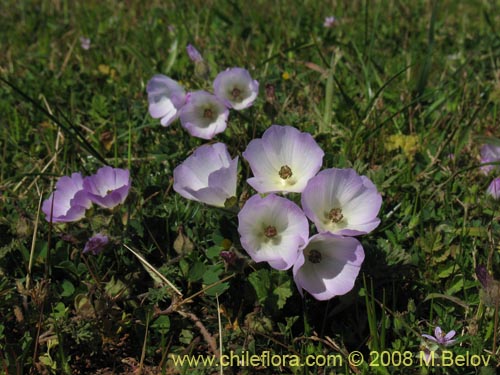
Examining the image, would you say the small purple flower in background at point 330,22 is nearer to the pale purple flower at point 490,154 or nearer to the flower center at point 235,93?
the flower center at point 235,93

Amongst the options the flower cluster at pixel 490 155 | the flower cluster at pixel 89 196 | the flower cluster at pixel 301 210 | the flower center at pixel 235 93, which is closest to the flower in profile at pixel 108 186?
the flower cluster at pixel 89 196

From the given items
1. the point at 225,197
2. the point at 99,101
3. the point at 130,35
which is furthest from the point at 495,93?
the point at 130,35

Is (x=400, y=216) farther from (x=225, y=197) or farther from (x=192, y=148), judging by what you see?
(x=192, y=148)

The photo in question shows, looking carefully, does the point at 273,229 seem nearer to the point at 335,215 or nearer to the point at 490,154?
the point at 335,215

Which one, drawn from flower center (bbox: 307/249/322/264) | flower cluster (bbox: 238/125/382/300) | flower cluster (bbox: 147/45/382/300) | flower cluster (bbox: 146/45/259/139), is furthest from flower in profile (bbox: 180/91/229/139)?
flower center (bbox: 307/249/322/264)

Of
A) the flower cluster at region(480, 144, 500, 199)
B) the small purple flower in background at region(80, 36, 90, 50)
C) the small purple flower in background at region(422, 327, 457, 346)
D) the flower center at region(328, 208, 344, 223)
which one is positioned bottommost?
the small purple flower in background at region(422, 327, 457, 346)

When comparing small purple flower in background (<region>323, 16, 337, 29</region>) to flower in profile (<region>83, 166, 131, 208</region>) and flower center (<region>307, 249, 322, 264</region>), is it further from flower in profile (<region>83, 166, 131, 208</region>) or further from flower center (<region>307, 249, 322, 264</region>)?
flower center (<region>307, 249, 322, 264</region>)

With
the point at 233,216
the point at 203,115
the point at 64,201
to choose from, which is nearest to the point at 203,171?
the point at 233,216
